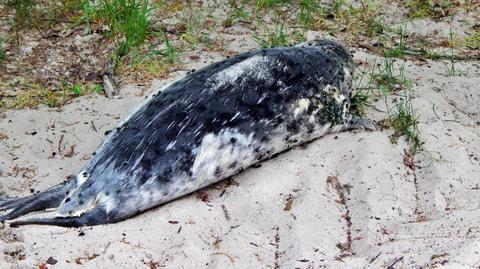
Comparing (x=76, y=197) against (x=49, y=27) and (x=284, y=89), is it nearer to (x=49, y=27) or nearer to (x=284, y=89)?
(x=284, y=89)

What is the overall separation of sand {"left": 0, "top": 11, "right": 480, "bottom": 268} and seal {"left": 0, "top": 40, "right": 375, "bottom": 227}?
97mm

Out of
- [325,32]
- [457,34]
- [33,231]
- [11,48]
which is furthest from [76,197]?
[457,34]

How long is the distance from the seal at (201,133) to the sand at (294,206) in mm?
97

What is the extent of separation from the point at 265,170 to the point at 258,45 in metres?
1.71

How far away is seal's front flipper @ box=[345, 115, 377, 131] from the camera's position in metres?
4.66

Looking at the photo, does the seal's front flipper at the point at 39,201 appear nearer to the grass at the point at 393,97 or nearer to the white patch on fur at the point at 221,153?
the white patch on fur at the point at 221,153

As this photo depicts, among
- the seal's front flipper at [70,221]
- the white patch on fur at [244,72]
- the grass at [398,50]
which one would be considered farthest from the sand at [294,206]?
the grass at [398,50]

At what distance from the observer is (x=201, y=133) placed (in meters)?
4.04

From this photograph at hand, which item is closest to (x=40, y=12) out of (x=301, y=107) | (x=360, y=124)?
(x=301, y=107)

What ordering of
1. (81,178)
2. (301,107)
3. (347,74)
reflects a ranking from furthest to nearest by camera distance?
(347,74)
(301,107)
(81,178)

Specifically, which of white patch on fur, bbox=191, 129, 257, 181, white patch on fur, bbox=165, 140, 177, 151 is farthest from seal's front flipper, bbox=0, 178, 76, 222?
white patch on fur, bbox=191, 129, 257, 181

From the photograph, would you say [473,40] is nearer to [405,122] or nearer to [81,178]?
[405,122]

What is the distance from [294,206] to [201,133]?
674 mm

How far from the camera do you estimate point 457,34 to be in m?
5.92
